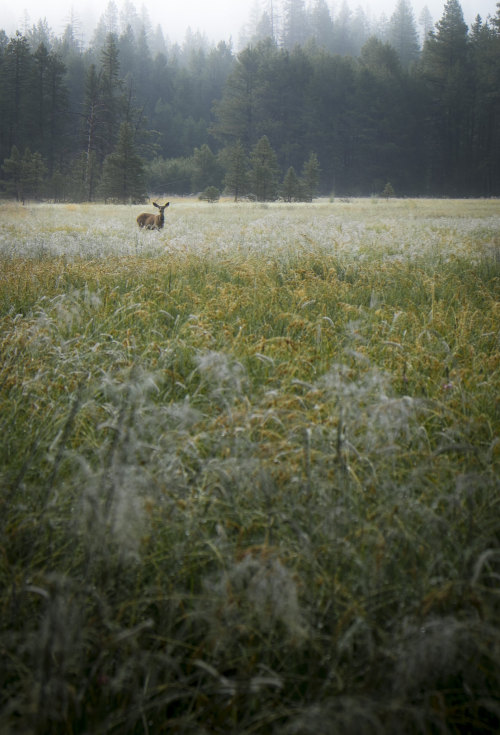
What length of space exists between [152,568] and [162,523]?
0.14 meters

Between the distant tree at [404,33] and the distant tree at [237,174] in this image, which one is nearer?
the distant tree at [237,174]

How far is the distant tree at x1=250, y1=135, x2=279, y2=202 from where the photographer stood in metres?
34.4

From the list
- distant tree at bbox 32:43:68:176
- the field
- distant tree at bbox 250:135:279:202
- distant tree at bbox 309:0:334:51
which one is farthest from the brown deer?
distant tree at bbox 309:0:334:51

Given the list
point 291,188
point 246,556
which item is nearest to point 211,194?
point 291,188

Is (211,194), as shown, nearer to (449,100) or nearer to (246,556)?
(449,100)

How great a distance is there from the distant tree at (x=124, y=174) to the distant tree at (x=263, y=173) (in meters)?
7.38

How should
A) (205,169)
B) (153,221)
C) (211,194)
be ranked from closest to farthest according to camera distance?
(153,221) < (211,194) < (205,169)

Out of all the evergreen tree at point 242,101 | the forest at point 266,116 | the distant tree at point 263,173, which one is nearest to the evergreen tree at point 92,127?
the forest at point 266,116

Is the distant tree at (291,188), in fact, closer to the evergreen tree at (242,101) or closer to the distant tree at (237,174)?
the distant tree at (237,174)

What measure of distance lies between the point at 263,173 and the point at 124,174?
8931 millimetres

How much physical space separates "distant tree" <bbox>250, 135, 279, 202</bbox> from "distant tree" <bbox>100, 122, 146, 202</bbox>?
24.2 ft

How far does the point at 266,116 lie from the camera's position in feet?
191

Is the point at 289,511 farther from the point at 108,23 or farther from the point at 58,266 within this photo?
the point at 108,23

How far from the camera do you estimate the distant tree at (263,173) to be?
3441cm
